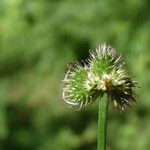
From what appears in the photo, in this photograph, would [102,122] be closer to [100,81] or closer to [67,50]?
[100,81]

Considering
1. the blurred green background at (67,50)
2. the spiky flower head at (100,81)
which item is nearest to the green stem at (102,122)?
the spiky flower head at (100,81)

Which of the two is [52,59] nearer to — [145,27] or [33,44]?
[33,44]

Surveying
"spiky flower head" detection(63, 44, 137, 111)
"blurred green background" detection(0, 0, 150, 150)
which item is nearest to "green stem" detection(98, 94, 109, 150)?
"spiky flower head" detection(63, 44, 137, 111)

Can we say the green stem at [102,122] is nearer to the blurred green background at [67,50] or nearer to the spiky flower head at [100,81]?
the spiky flower head at [100,81]

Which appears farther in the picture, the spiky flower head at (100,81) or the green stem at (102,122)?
the spiky flower head at (100,81)

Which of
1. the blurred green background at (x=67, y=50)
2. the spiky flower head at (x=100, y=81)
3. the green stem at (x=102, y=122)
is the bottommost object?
the green stem at (x=102, y=122)

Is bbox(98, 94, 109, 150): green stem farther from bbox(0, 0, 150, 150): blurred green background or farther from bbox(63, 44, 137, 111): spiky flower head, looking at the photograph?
bbox(0, 0, 150, 150): blurred green background

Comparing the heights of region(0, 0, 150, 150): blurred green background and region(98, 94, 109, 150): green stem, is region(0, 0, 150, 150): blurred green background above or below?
above
